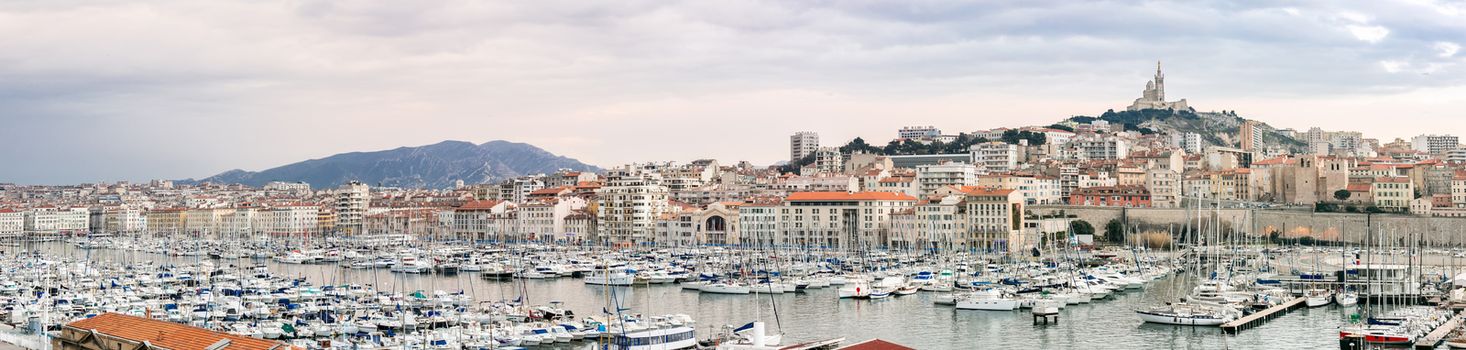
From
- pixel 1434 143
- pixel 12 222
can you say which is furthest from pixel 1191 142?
pixel 12 222

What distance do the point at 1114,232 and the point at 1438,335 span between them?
123 feet

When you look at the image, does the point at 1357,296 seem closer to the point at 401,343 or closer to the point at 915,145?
the point at 401,343

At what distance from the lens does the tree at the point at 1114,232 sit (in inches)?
2462

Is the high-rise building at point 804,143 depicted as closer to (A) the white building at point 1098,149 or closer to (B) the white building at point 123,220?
(A) the white building at point 1098,149

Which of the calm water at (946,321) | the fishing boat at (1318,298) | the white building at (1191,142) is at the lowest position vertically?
A: the calm water at (946,321)

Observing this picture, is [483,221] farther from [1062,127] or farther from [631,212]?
[1062,127]

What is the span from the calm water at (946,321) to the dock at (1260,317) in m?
0.22

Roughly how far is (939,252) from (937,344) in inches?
951

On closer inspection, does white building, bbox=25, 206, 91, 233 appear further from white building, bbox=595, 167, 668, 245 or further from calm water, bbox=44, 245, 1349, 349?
calm water, bbox=44, 245, 1349, 349

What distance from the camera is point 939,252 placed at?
170 ft

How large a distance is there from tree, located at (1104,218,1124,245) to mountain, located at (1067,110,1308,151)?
56.6 meters

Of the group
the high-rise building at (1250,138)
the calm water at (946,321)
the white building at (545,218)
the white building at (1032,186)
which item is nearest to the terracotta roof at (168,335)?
the calm water at (946,321)

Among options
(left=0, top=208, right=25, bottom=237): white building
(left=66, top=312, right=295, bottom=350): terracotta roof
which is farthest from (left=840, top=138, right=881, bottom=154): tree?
(left=66, top=312, right=295, bottom=350): terracotta roof

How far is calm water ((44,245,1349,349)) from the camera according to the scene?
92.4 ft
